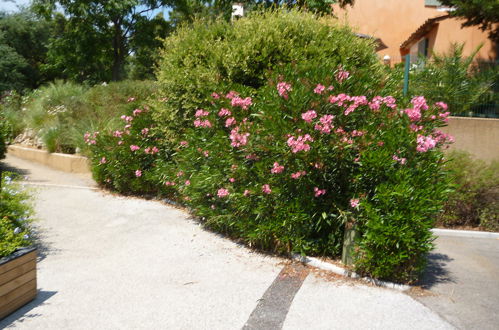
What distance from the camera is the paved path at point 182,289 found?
3.79 m

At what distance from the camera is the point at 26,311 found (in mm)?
3900

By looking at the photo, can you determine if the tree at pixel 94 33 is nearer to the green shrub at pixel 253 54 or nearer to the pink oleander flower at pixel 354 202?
the green shrub at pixel 253 54

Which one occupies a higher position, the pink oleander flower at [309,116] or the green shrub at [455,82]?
the green shrub at [455,82]

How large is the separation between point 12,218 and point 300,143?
328 cm

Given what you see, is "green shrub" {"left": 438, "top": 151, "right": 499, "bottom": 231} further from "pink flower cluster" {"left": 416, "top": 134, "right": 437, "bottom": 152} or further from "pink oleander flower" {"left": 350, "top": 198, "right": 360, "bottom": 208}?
"pink oleander flower" {"left": 350, "top": 198, "right": 360, "bottom": 208}

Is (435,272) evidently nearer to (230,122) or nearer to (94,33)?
(230,122)

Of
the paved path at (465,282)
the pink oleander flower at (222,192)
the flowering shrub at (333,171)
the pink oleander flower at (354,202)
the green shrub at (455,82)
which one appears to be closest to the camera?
the paved path at (465,282)

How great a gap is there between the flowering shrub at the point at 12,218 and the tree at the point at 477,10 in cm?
1015

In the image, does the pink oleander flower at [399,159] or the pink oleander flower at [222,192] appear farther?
the pink oleander flower at [222,192]

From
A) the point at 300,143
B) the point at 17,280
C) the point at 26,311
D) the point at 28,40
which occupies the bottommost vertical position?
the point at 26,311

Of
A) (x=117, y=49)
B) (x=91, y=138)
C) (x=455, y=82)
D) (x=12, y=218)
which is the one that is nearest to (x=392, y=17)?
(x=117, y=49)

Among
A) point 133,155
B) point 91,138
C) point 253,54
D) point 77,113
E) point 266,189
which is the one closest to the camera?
point 266,189

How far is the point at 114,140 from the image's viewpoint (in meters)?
8.66

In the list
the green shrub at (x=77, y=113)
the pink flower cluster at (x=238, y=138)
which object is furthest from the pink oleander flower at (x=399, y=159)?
the green shrub at (x=77, y=113)
